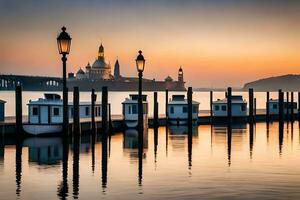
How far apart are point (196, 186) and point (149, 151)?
13828mm

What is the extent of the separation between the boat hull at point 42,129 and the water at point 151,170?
6.65ft

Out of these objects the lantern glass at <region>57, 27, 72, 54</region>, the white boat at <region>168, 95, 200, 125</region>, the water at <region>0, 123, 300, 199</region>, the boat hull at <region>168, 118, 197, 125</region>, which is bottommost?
the water at <region>0, 123, 300, 199</region>

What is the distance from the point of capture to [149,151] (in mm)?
36719

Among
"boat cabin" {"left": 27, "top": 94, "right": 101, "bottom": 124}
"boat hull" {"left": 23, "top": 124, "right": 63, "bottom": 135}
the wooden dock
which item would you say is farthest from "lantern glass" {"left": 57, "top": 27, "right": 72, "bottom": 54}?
"boat cabin" {"left": 27, "top": 94, "right": 101, "bottom": 124}

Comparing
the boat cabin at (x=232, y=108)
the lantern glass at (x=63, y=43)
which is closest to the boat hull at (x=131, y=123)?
the boat cabin at (x=232, y=108)

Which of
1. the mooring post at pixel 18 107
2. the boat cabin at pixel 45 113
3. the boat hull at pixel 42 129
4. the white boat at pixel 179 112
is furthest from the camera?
the white boat at pixel 179 112

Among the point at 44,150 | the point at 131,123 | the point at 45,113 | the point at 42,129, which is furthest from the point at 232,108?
the point at 44,150

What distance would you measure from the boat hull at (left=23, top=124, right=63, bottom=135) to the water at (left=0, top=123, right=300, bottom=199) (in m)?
2.03

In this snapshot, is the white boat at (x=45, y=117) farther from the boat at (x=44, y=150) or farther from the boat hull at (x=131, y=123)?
the boat hull at (x=131, y=123)

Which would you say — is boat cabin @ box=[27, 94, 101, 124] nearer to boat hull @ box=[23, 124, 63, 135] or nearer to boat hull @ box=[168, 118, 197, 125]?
boat hull @ box=[23, 124, 63, 135]

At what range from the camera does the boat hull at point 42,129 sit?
1807 inches

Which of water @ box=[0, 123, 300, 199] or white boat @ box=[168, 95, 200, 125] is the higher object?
white boat @ box=[168, 95, 200, 125]

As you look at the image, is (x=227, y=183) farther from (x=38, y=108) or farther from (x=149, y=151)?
(x=38, y=108)

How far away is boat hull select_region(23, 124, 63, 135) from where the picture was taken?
1807 inches
